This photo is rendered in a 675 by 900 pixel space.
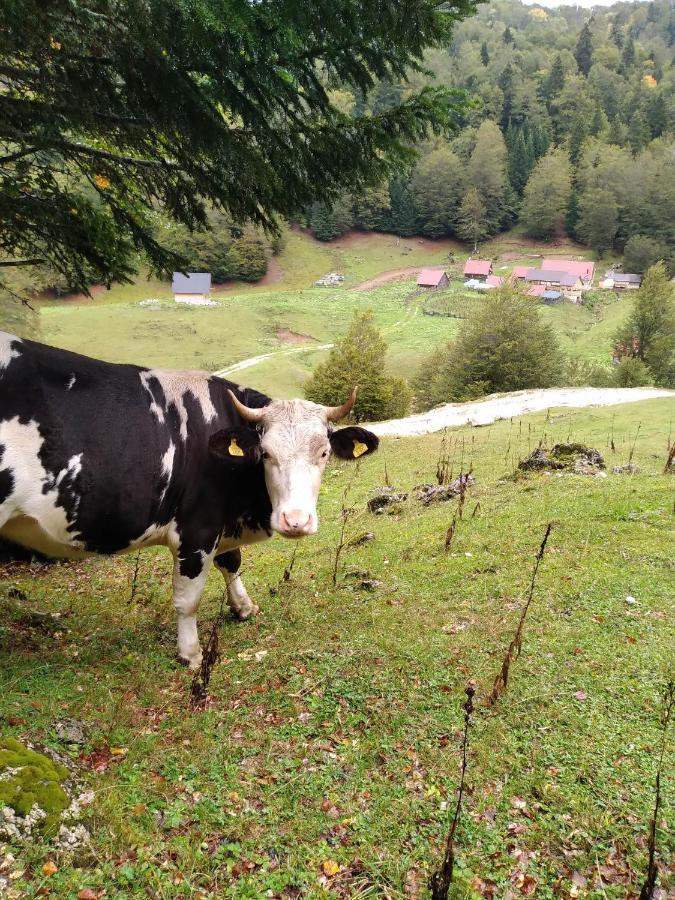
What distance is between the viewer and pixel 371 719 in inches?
204

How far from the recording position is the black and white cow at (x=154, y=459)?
5184mm

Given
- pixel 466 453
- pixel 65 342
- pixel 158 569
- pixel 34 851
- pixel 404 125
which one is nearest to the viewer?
pixel 34 851

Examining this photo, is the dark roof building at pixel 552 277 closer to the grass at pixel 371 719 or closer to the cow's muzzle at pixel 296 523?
the grass at pixel 371 719

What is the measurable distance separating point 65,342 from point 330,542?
53267mm

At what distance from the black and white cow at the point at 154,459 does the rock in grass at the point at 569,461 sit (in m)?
8.60

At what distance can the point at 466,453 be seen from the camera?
20.2 metres

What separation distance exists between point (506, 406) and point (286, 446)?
26.4 m

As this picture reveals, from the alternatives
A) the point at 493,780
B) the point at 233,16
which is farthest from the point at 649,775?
the point at 233,16

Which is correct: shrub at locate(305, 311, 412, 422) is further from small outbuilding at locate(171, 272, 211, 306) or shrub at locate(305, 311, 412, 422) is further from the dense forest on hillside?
the dense forest on hillside

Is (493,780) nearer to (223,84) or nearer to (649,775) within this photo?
(649,775)

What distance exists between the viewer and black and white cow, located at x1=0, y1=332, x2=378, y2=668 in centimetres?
518

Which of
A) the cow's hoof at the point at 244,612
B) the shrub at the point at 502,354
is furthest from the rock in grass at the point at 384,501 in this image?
the shrub at the point at 502,354

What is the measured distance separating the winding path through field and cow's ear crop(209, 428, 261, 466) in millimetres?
20317

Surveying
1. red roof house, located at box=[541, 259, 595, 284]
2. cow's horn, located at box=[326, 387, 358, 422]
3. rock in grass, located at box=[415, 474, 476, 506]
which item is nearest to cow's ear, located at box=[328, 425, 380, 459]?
cow's horn, located at box=[326, 387, 358, 422]
